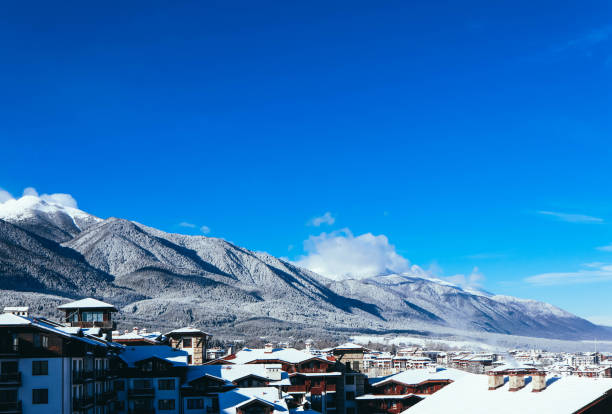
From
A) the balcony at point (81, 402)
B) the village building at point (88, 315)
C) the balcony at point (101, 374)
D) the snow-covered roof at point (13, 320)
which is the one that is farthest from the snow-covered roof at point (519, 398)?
the village building at point (88, 315)

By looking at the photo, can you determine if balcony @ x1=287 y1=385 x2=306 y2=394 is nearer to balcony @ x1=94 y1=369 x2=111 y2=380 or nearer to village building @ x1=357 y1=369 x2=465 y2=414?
village building @ x1=357 y1=369 x2=465 y2=414

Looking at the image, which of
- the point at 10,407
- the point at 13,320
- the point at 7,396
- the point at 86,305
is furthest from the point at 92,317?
the point at 10,407

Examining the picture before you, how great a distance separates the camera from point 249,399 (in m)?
69.7

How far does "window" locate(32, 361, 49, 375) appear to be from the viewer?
5734cm

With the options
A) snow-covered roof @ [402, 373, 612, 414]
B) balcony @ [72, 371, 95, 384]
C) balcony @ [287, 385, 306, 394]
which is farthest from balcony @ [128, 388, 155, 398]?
snow-covered roof @ [402, 373, 612, 414]

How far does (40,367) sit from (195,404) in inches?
883

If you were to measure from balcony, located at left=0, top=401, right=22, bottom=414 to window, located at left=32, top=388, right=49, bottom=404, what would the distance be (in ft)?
4.09

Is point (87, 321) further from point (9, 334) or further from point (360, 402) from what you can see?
point (360, 402)

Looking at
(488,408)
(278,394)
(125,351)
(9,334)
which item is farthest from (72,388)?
(488,408)

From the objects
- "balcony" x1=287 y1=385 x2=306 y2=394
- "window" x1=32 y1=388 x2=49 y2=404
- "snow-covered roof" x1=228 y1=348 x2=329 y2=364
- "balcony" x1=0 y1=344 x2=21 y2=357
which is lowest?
"balcony" x1=287 y1=385 x2=306 y2=394

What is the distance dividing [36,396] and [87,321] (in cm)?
2720

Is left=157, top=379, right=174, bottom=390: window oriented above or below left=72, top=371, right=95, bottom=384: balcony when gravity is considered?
below

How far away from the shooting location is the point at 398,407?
91.2m

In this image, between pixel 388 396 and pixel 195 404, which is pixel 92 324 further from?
pixel 388 396
